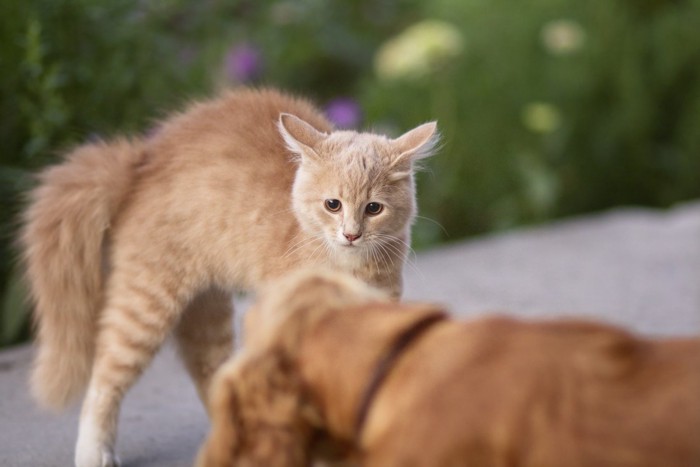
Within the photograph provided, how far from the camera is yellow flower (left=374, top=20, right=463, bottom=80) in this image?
6098 mm

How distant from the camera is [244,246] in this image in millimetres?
3145

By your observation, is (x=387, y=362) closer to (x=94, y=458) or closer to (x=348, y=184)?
(x=348, y=184)

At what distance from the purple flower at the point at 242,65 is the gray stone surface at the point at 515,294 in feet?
4.97

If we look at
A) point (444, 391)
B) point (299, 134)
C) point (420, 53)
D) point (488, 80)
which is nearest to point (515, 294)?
point (420, 53)

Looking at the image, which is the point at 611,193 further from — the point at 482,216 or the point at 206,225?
the point at 206,225

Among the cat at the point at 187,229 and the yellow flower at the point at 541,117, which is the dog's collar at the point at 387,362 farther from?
the yellow flower at the point at 541,117

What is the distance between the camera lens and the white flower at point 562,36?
641 centimetres

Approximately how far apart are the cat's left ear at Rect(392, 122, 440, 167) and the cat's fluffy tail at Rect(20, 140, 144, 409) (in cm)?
90

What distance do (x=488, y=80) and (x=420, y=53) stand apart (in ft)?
3.52

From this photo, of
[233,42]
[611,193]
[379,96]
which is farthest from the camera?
[611,193]

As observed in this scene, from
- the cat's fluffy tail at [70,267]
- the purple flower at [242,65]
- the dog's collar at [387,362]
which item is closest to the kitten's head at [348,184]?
the cat's fluffy tail at [70,267]

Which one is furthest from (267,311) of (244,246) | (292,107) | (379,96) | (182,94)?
(379,96)

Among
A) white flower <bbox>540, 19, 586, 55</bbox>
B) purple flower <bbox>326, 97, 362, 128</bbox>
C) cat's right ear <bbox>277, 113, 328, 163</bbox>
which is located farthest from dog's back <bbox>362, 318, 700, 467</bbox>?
white flower <bbox>540, 19, 586, 55</bbox>

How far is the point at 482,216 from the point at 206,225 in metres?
3.90
